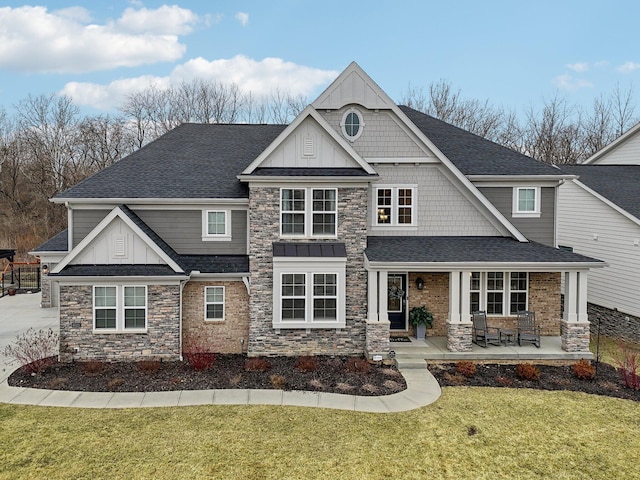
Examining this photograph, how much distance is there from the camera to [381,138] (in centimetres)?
1428

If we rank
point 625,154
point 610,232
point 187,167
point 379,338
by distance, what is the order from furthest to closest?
point 625,154 → point 610,232 → point 187,167 → point 379,338

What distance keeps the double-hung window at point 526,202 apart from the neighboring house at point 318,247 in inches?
2.1

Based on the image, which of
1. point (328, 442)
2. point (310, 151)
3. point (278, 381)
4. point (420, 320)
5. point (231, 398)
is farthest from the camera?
point (420, 320)

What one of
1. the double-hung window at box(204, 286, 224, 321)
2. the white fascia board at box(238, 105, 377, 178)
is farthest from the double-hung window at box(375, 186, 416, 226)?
the double-hung window at box(204, 286, 224, 321)

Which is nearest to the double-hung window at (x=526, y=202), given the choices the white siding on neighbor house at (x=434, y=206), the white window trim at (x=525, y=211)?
the white window trim at (x=525, y=211)

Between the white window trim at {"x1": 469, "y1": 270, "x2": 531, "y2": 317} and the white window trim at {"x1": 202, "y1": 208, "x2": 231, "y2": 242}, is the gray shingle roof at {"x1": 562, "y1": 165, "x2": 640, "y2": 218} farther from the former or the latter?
the white window trim at {"x1": 202, "y1": 208, "x2": 231, "y2": 242}

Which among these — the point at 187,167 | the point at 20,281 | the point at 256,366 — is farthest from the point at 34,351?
the point at 20,281

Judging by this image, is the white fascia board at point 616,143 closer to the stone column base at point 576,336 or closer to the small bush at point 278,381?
the stone column base at point 576,336

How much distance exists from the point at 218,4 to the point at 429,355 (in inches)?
678

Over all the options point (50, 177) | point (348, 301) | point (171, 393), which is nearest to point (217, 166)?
point (348, 301)

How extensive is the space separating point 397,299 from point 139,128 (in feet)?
114

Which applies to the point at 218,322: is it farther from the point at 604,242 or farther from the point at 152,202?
the point at 604,242

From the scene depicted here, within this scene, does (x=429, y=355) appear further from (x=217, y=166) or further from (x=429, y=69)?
(x=429, y=69)

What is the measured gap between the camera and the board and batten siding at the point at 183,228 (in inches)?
556
